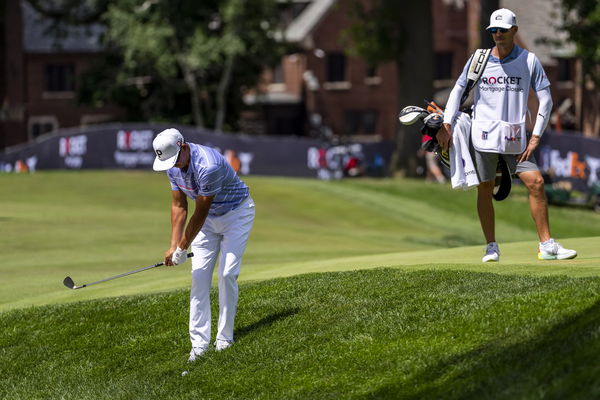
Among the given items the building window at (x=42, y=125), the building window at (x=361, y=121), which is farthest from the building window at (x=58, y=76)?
the building window at (x=361, y=121)

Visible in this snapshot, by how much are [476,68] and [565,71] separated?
59.2m

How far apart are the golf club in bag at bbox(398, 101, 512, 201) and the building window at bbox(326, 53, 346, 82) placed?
186 feet

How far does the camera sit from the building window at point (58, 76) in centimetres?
6969

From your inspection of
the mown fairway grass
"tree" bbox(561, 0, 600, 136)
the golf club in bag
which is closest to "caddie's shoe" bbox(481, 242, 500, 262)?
the mown fairway grass

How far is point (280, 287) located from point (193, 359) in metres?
2.41

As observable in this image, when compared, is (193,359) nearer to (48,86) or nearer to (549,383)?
(549,383)

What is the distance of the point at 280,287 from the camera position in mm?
13031

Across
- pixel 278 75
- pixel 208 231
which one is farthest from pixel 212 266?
pixel 278 75

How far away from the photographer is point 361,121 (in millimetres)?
69062

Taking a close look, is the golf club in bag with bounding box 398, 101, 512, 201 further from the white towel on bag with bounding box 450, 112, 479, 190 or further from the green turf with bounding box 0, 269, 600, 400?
the green turf with bounding box 0, 269, 600, 400

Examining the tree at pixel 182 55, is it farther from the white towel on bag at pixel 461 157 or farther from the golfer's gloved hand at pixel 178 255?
the golfer's gloved hand at pixel 178 255

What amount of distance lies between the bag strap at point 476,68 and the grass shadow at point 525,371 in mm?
2818

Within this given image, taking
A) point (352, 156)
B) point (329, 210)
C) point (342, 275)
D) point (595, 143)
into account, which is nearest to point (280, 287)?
point (342, 275)

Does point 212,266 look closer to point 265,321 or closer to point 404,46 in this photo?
point 265,321
